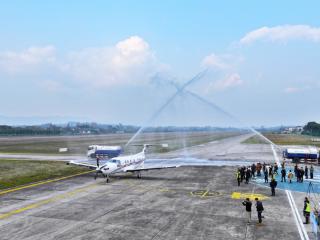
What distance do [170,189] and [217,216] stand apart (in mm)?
11059

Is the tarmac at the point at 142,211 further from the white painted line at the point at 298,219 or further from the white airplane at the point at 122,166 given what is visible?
the white airplane at the point at 122,166

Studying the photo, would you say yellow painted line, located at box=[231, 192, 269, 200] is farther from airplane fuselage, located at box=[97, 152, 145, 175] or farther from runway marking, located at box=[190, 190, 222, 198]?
airplane fuselage, located at box=[97, 152, 145, 175]

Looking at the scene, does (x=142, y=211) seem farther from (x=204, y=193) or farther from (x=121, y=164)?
(x=121, y=164)

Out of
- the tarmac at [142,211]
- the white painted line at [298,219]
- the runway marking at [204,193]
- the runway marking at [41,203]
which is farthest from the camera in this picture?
the runway marking at [204,193]

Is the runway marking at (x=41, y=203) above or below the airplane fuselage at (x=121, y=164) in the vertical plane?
below

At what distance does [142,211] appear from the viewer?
2611 centimetres

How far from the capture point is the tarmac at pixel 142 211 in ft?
68.6

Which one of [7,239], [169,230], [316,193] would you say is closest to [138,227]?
[169,230]

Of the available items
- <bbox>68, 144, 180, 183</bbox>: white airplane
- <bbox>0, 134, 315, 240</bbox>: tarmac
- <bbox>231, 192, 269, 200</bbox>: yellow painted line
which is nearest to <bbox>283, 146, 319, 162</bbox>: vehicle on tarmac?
<bbox>0, 134, 315, 240</bbox>: tarmac

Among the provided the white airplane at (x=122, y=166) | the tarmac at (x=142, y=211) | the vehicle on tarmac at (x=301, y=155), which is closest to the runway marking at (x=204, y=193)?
the tarmac at (x=142, y=211)

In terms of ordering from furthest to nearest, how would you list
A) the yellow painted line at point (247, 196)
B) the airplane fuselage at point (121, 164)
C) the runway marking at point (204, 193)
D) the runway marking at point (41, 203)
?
the airplane fuselage at point (121, 164), the runway marking at point (204, 193), the yellow painted line at point (247, 196), the runway marking at point (41, 203)

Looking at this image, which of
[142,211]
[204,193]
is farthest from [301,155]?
[142,211]

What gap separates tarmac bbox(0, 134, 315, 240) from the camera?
824 inches

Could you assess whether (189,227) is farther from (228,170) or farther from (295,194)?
(228,170)
